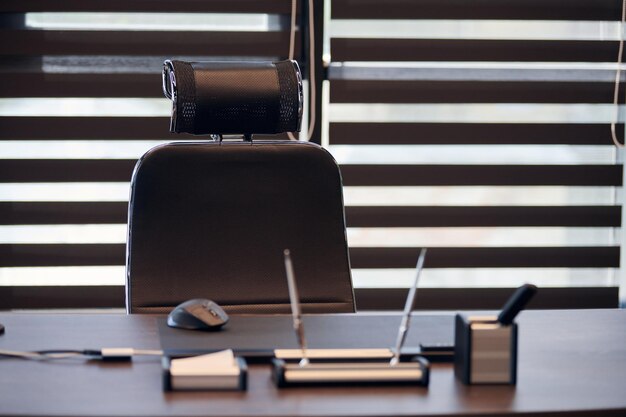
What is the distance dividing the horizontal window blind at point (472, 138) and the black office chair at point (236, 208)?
1720mm

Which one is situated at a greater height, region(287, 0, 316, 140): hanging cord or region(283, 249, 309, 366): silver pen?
region(287, 0, 316, 140): hanging cord

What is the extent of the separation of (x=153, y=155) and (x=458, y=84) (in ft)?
6.77

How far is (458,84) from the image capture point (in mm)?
3906

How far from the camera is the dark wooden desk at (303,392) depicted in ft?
3.94

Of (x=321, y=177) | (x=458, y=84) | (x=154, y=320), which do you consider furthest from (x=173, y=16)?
(x=154, y=320)

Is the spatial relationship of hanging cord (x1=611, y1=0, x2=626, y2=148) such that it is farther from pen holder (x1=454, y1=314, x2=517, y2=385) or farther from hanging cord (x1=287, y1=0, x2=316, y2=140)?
pen holder (x1=454, y1=314, x2=517, y2=385)

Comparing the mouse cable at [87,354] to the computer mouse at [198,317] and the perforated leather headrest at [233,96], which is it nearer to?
the computer mouse at [198,317]

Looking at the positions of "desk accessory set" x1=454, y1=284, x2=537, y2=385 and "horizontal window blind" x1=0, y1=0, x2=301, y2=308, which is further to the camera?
"horizontal window blind" x1=0, y1=0, x2=301, y2=308

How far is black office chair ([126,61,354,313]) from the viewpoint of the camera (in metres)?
2.06

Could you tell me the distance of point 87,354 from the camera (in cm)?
149

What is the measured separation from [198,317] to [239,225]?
0.52 m

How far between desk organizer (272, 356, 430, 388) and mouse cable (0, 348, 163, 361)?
269 mm

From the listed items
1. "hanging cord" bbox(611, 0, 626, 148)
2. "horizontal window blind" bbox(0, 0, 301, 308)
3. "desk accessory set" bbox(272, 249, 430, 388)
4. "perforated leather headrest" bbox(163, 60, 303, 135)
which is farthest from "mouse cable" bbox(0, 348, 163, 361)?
"hanging cord" bbox(611, 0, 626, 148)

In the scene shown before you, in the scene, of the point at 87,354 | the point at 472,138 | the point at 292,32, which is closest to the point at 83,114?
the point at 292,32
